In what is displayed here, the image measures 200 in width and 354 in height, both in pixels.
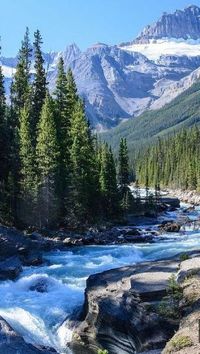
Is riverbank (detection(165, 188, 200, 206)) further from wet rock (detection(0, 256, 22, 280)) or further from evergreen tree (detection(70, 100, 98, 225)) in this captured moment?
wet rock (detection(0, 256, 22, 280))

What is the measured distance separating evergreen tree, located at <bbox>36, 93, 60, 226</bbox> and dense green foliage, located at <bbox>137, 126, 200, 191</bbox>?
255 feet

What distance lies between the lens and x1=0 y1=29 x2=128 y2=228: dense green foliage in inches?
2092

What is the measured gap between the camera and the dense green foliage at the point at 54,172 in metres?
53.1

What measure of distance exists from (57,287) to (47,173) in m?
26.4

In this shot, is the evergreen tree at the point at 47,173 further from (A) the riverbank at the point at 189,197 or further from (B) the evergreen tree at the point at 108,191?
(A) the riverbank at the point at 189,197

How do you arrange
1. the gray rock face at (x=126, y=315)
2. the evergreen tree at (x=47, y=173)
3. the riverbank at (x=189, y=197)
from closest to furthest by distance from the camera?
the gray rock face at (x=126, y=315), the evergreen tree at (x=47, y=173), the riverbank at (x=189, y=197)

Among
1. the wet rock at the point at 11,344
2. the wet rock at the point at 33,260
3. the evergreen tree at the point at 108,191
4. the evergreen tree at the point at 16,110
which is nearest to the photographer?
the wet rock at the point at 11,344

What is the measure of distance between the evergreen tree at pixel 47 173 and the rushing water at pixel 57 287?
11.3m

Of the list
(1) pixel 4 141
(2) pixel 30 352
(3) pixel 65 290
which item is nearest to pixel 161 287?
(2) pixel 30 352

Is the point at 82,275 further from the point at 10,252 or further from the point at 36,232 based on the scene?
the point at 36,232

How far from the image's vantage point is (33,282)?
29.8 metres

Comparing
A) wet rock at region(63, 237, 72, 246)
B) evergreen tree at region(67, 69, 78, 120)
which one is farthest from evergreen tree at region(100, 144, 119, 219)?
wet rock at region(63, 237, 72, 246)

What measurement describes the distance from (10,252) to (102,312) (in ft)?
56.4

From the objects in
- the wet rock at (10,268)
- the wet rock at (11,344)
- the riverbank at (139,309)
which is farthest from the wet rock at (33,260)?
the wet rock at (11,344)
